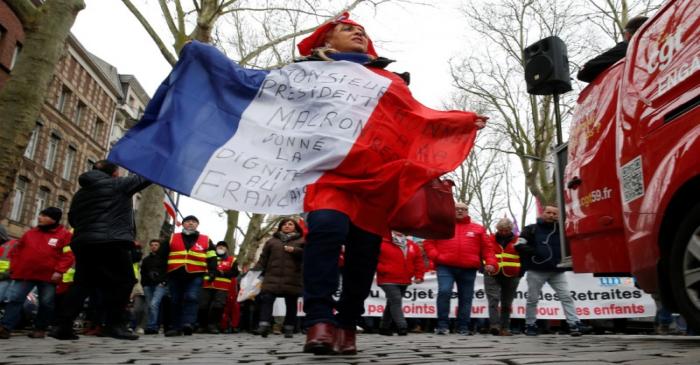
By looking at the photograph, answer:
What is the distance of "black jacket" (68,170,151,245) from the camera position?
243 inches

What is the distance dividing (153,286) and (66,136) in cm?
2908

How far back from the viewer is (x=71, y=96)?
121ft

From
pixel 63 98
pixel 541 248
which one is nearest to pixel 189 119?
pixel 541 248

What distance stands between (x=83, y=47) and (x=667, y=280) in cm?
3983

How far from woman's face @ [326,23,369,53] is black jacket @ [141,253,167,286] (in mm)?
6260

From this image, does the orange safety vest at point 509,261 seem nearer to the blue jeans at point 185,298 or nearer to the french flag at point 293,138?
the blue jeans at point 185,298

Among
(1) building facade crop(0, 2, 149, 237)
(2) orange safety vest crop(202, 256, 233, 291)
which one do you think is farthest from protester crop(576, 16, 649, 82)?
(1) building facade crop(0, 2, 149, 237)

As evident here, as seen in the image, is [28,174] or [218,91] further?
[28,174]

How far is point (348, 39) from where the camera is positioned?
4.18 m

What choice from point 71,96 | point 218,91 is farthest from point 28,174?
point 218,91

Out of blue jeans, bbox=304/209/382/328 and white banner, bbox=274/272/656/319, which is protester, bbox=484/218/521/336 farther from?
blue jeans, bbox=304/209/382/328

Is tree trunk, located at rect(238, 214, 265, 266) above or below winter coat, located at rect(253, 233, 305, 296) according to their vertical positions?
above

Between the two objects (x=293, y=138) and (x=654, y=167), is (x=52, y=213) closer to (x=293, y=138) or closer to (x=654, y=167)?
(x=293, y=138)

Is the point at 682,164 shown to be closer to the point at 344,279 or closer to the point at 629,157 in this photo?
the point at 629,157
